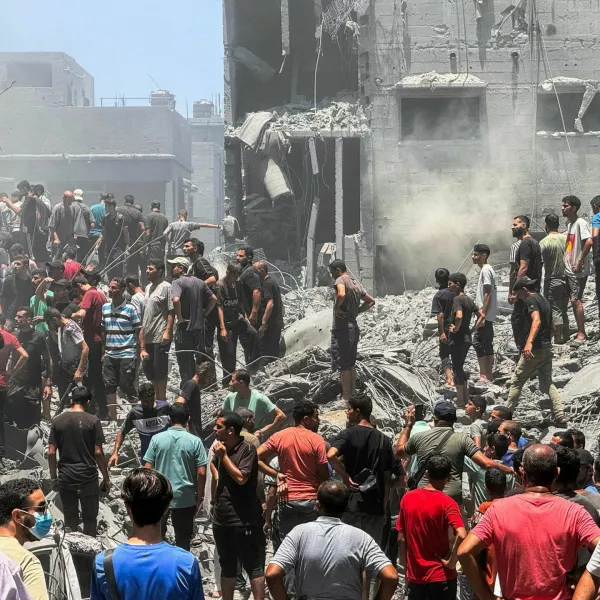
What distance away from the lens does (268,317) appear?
44.5ft

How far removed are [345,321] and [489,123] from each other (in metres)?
8.55

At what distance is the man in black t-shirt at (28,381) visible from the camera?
12.3m

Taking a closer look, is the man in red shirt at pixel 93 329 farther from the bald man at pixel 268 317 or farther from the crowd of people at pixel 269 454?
the bald man at pixel 268 317

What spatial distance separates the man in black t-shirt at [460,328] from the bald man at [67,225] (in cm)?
779

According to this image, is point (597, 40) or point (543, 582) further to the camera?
point (597, 40)

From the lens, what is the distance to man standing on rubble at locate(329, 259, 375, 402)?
40.9 ft

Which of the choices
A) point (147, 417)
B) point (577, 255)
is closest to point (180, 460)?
point (147, 417)

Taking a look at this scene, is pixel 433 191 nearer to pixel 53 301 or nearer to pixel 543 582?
pixel 53 301

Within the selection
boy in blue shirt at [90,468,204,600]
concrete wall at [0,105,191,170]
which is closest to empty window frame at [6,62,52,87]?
concrete wall at [0,105,191,170]

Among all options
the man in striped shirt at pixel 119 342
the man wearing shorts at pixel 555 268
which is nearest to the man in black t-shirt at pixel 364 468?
the man in striped shirt at pixel 119 342

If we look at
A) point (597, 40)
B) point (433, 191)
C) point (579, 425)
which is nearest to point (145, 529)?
point (579, 425)

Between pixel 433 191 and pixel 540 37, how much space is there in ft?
11.0

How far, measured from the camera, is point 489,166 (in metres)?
20.0

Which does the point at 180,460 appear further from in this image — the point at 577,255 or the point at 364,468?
the point at 577,255
